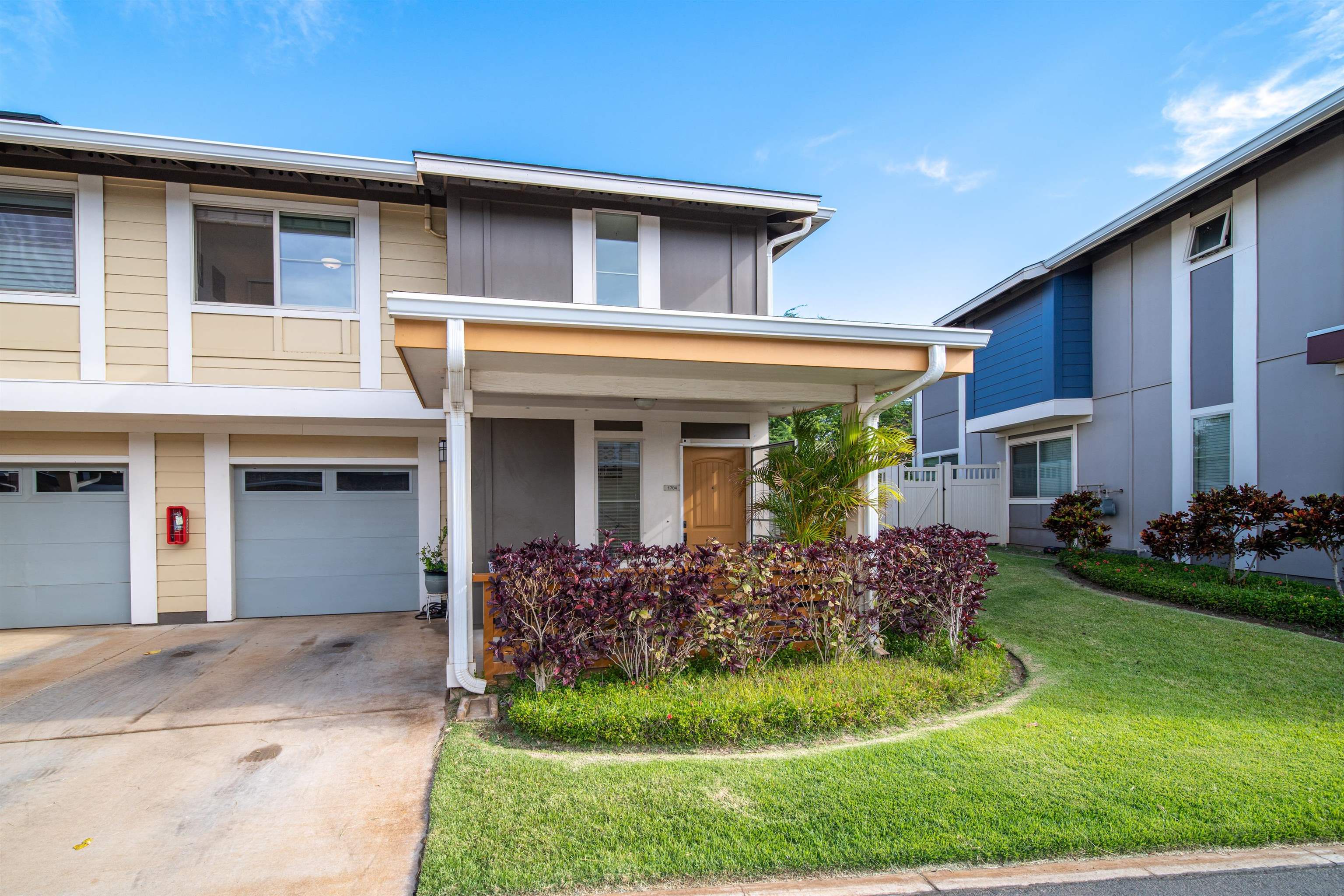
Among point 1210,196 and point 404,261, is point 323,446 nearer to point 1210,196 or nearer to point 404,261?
point 404,261

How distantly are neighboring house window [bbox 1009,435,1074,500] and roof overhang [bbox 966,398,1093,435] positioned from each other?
34cm

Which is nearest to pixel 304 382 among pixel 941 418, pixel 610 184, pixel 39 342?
pixel 39 342

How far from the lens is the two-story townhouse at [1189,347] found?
6.95m

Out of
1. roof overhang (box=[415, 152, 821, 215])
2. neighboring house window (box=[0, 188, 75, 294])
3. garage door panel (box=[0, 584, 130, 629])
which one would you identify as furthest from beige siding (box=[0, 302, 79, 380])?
roof overhang (box=[415, 152, 821, 215])

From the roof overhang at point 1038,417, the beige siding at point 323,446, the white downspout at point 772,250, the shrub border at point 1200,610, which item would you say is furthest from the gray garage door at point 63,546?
the roof overhang at point 1038,417

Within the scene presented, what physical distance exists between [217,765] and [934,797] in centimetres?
428

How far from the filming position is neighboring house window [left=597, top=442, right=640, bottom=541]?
24.0 ft

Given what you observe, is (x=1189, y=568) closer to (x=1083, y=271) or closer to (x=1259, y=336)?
(x=1259, y=336)

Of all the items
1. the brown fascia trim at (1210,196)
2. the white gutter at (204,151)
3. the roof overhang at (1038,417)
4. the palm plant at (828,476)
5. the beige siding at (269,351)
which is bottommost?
the palm plant at (828,476)

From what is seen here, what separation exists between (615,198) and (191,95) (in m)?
6.68

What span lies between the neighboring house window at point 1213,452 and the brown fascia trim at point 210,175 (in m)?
10.8

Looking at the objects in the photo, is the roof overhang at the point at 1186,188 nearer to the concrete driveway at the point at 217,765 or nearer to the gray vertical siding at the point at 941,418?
the gray vertical siding at the point at 941,418

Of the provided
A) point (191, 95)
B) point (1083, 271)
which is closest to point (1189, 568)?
point (1083, 271)

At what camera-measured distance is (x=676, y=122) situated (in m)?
12.2
